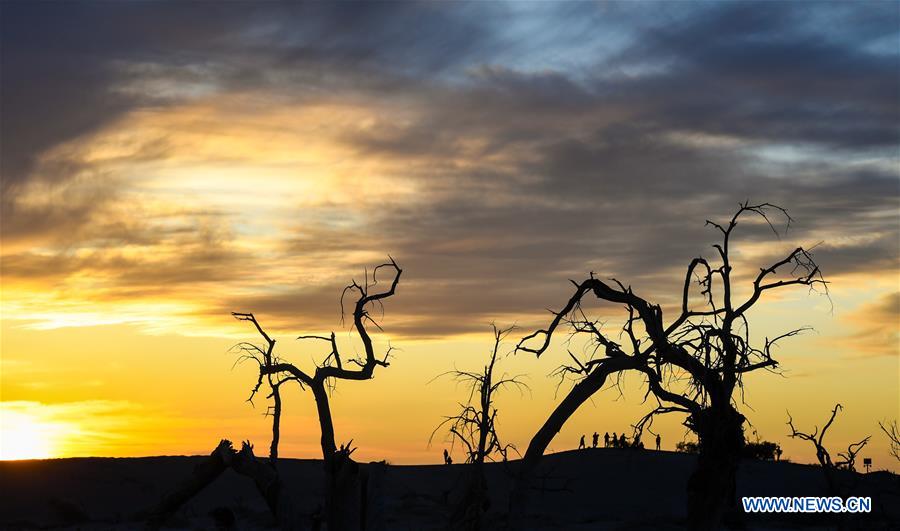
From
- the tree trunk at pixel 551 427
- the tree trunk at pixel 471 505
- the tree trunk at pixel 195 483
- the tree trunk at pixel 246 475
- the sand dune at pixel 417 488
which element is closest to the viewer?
the tree trunk at pixel 551 427

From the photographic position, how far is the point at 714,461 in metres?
16.2

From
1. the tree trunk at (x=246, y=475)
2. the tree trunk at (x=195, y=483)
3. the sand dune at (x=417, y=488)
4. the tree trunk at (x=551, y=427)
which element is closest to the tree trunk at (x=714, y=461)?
the tree trunk at (x=551, y=427)

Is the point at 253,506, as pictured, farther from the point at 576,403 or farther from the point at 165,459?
the point at 576,403

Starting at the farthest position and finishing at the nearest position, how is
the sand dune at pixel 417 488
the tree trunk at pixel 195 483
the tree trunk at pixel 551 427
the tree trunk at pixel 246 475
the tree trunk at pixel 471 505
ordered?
the sand dune at pixel 417 488 < the tree trunk at pixel 195 483 < the tree trunk at pixel 246 475 < the tree trunk at pixel 471 505 < the tree trunk at pixel 551 427

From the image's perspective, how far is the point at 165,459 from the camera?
56812 mm

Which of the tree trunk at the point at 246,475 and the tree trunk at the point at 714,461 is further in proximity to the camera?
the tree trunk at the point at 246,475

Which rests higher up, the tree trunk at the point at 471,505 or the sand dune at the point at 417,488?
the sand dune at the point at 417,488

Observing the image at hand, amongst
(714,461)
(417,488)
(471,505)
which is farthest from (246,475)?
(417,488)

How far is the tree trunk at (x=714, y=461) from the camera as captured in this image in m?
16.1

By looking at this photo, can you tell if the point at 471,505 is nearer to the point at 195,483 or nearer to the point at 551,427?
the point at 551,427

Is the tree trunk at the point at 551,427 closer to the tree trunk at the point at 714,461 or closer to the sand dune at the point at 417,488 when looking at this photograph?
the tree trunk at the point at 714,461

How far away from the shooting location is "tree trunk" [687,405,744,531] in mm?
16141

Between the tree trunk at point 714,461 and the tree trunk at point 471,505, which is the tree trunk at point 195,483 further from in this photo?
the tree trunk at point 714,461

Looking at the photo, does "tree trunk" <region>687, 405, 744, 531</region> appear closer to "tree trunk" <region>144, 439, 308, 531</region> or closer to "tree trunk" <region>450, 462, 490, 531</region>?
"tree trunk" <region>450, 462, 490, 531</region>
